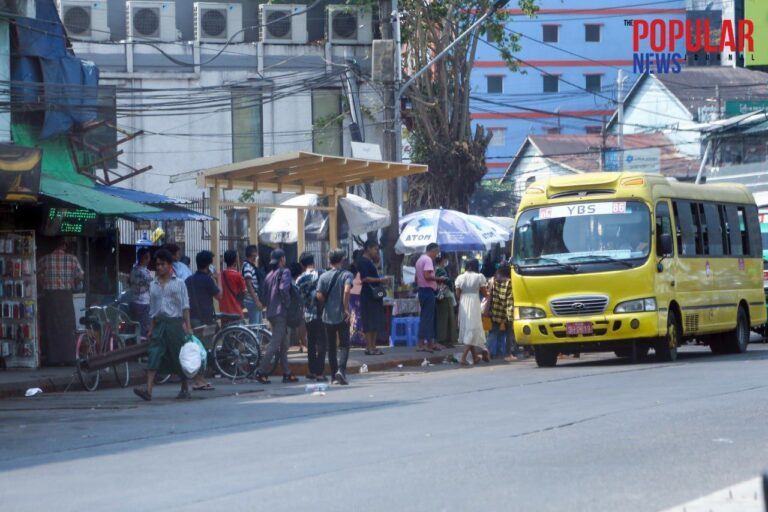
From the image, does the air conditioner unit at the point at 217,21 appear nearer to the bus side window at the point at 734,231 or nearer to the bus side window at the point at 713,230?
the bus side window at the point at 734,231

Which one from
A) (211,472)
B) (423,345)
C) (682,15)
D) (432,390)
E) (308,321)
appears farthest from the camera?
(682,15)

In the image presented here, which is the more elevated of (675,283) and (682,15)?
(682,15)

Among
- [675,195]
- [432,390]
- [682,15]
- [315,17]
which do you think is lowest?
[432,390]

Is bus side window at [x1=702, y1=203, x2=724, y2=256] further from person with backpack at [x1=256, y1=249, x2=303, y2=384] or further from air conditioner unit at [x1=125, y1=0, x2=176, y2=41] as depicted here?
air conditioner unit at [x1=125, y1=0, x2=176, y2=41]

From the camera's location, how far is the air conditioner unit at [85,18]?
114 feet

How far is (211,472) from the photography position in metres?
9.27

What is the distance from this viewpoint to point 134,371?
1942 cm

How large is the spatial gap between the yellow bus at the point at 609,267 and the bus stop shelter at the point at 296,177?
12.2ft

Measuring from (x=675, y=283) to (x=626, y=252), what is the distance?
1161 mm

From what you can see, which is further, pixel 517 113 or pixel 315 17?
pixel 517 113

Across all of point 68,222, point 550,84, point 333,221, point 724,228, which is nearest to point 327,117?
point 333,221

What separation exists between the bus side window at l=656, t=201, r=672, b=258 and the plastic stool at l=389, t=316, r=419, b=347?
6.52 meters

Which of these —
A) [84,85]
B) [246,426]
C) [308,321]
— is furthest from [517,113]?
[246,426]

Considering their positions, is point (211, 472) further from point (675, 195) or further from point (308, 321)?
point (675, 195)
